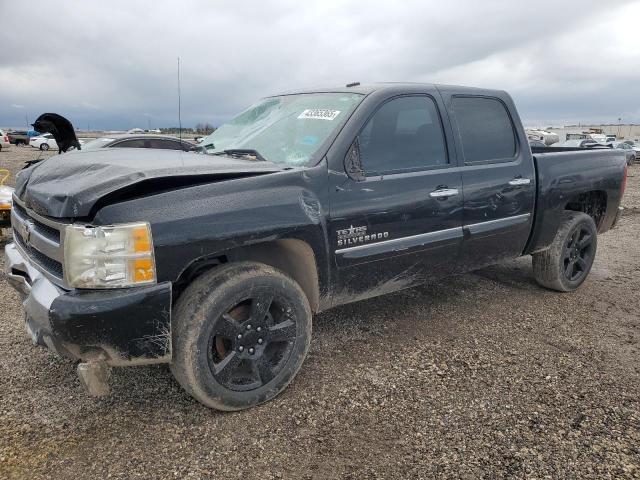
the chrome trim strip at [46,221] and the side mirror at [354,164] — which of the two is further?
the side mirror at [354,164]

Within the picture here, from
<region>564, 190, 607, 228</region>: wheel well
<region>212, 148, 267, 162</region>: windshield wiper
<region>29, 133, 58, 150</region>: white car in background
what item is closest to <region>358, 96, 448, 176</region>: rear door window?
<region>212, 148, 267, 162</region>: windshield wiper

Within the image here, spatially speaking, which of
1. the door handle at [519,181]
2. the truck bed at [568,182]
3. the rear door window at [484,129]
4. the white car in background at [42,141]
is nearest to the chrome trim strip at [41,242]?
the rear door window at [484,129]

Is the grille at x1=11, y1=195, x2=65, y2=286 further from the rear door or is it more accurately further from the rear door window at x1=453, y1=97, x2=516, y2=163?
the rear door window at x1=453, y1=97, x2=516, y2=163

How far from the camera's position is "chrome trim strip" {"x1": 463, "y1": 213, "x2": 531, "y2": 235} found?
3.69 m

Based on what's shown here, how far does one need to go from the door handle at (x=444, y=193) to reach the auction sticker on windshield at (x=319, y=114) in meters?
0.84

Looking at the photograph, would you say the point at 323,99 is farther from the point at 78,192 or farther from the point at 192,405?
the point at 192,405

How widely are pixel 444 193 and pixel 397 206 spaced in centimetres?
47

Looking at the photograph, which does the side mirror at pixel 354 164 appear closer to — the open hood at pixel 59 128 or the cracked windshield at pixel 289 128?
the cracked windshield at pixel 289 128

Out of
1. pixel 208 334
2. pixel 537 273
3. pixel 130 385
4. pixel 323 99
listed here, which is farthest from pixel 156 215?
pixel 537 273

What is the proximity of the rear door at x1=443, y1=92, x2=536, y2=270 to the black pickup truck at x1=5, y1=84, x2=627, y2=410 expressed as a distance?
0.01 m

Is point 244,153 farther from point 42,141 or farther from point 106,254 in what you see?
point 42,141

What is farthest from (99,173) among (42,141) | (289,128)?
(42,141)

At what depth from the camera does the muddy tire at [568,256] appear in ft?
15.0

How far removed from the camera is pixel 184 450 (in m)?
2.40
